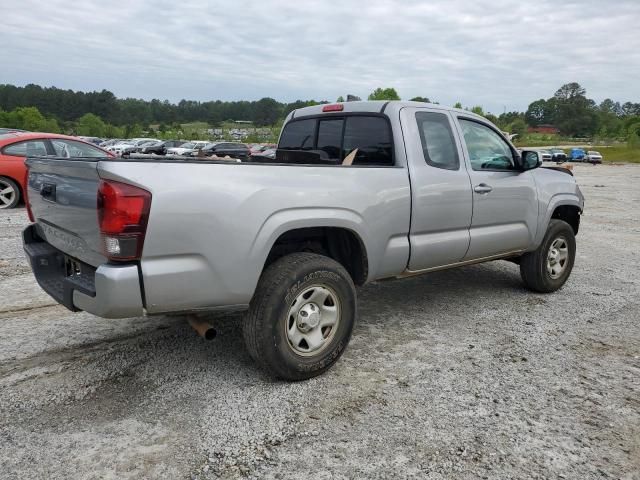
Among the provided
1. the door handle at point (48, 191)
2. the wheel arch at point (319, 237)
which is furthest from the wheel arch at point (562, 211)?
the door handle at point (48, 191)

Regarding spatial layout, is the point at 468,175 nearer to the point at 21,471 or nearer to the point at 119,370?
the point at 119,370

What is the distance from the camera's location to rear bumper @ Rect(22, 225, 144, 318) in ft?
8.51

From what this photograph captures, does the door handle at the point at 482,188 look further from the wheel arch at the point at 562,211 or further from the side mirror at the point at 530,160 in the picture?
the wheel arch at the point at 562,211

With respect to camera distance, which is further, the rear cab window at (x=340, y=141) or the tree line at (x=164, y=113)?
Result: the tree line at (x=164, y=113)

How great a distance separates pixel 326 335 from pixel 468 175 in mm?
1954

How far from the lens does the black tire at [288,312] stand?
9.98 feet

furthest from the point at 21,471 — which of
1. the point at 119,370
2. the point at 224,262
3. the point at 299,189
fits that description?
the point at 299,189

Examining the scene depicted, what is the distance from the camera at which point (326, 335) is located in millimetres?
3389

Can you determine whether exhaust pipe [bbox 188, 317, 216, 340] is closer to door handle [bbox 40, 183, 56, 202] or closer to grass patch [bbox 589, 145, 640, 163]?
door handle [bbox 40, 183, 56, 202]

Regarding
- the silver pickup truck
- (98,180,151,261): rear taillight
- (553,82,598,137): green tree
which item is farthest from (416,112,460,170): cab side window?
(553,82,598,137): green tree

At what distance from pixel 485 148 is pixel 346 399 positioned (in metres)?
2.78

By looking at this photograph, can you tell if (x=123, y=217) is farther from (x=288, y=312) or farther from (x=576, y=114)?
(x=576, y=114)

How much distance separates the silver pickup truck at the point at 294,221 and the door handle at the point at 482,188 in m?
0.02

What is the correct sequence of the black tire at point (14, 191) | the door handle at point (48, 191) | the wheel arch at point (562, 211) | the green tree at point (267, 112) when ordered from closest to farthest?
the door handle at point (48, 191)
the wheel arch at point (562, 211)
the black tire at point (14, 191)
the green tree at point (267, 112)
